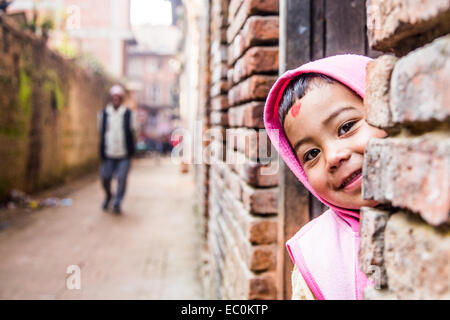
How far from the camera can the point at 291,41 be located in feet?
5.27

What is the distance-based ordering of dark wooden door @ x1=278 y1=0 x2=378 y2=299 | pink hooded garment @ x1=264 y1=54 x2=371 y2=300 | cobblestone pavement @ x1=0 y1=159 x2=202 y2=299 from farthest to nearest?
cobblestone pavement @ x1=0 y1=159 x2=202 y2=299, dark wooden door @ x1=278 y1=0 x2=378 y2=299, pink hooded garment @ x1=264 y1=54 x2=371 y2=300

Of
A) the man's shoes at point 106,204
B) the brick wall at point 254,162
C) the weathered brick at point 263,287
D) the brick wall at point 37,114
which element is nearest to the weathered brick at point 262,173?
the brick wall at point 254,162

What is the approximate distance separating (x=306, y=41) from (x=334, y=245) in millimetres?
892

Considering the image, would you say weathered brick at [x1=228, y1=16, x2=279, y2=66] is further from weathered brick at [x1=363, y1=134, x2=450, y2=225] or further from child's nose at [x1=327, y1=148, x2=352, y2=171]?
weathered brick at [x1=363, y1=134, x2=450, y2=225]

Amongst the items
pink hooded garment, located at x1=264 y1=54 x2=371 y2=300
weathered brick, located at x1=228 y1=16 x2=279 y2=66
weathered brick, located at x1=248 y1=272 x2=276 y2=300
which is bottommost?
weathered brick, located at x1=248 y1=272 x2=276 y2=300

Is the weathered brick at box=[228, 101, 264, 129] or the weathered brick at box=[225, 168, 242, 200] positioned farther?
the weathered brick at box=[225, 168, 242, 200]

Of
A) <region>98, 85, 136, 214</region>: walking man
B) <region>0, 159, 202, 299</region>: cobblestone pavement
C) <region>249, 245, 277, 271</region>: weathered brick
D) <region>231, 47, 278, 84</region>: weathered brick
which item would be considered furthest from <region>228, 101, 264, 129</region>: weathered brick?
<region>98, 85, 136, 214</region>: walking man

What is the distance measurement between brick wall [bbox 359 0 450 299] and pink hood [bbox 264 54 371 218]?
13.0 inches

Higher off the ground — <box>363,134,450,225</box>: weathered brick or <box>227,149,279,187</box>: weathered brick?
<box>363,134,450,225</box>: weathered brick

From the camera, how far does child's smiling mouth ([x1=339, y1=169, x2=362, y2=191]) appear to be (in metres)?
0.98

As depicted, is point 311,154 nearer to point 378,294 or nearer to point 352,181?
point 352,181
